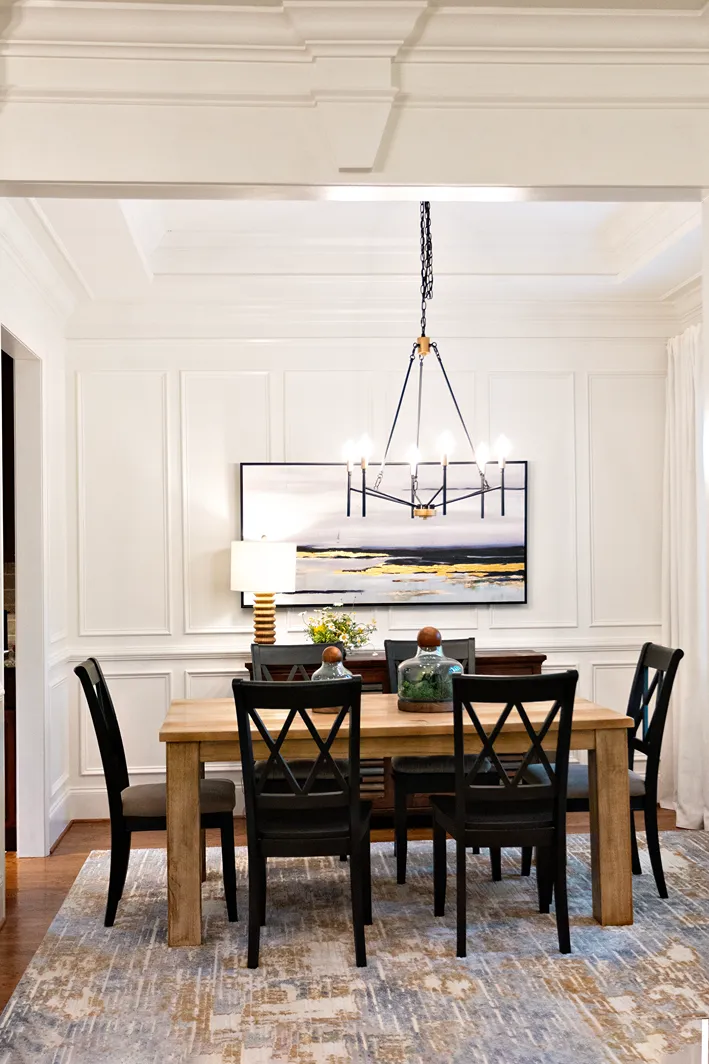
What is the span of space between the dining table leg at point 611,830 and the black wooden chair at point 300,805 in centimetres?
92

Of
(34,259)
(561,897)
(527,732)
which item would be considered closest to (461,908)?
(561,897)

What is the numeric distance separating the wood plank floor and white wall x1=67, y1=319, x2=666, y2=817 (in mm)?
440

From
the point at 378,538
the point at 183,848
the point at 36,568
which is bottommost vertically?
the point at 183,848

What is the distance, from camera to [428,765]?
4434 millimetres

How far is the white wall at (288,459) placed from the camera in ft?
18.2

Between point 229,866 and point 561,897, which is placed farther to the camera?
point 229,866

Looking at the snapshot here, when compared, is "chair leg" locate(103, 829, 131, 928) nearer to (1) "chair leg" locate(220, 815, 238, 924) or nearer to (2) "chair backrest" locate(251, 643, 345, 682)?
(1) "chair leg" locate(220, 815, 238, 924)

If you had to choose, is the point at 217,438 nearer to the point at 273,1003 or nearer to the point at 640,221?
the point at 640,221

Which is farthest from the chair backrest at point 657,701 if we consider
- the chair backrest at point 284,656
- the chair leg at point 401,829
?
the chair backrest at point 284,656

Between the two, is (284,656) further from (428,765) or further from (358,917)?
(358,917)

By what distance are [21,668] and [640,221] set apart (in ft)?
12.2

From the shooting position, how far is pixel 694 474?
543cm

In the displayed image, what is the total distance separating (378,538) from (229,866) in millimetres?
2263

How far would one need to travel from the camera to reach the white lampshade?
205 inches
